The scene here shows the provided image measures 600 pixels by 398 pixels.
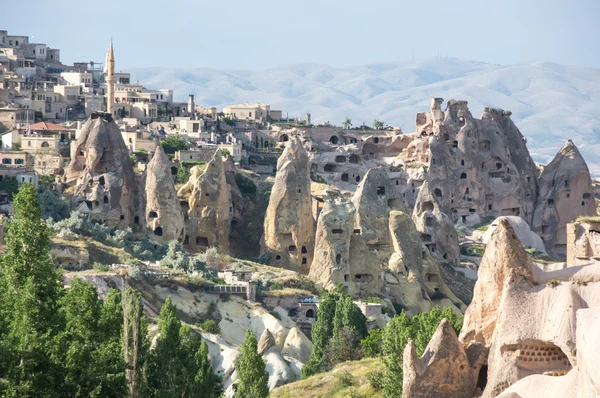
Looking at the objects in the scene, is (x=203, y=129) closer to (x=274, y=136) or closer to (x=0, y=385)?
(x=274, y=136)

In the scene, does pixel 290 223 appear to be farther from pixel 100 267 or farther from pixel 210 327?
pixel 210 327

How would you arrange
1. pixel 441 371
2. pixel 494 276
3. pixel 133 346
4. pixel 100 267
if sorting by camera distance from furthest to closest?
pixel 100 267 → pixel 133 346 → pixel 494 276 → pixel 441 371

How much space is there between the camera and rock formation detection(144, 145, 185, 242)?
3201 inches

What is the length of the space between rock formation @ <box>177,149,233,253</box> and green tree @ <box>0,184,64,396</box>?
4305cm

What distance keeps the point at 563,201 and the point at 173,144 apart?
29306 millimetres

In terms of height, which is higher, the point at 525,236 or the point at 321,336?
the point at 321,336

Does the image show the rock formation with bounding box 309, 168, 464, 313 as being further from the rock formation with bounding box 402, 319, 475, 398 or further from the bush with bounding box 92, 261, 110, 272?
the rock formation with bounding box 402, 319, 475, 398

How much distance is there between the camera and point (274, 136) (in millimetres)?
114312

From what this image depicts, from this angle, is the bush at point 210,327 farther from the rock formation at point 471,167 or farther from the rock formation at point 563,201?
the rock formation at point 563,201

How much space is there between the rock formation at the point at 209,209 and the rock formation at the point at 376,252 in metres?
7.31

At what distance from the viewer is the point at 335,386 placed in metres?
46.2

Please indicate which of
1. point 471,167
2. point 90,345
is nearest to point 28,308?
point 90,345

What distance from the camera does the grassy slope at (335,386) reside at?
146 feet

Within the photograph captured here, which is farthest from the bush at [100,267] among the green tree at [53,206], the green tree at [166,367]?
the green tree at [166,367]
